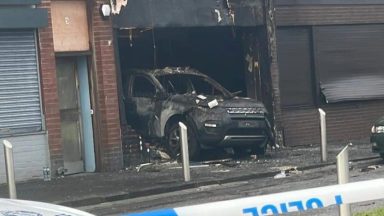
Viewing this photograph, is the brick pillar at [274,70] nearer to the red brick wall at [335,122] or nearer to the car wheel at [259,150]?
the red brick wall at [335,122]

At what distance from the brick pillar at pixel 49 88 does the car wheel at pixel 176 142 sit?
253 cm

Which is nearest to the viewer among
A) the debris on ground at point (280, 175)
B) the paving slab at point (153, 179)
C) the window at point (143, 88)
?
the paving slab at point (153, 179)

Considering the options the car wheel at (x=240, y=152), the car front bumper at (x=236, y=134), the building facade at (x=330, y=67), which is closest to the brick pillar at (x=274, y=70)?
the building facade at (x=330, y=67)

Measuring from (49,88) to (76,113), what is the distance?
4.01 ft

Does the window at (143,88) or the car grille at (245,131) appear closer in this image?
the car grille at (245,131)

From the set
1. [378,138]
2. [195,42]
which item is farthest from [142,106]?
[378,138]

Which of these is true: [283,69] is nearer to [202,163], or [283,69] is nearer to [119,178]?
[202,163]

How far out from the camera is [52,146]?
49.9ft

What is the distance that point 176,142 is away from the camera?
16.7 metres

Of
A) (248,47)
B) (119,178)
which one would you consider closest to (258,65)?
(248,47)

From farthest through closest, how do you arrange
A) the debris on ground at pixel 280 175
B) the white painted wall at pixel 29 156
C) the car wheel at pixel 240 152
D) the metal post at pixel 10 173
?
the car wheel at pixel 240 152
the white painted wall at pixel 29 156
the debris on ground at pixel 280 175
the metal post at pixel 10 173

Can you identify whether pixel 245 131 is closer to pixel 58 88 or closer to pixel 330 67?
pixel 58 88

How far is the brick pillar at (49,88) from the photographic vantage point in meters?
15.1

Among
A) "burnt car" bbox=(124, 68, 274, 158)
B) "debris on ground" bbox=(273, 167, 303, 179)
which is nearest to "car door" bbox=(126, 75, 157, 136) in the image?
"burnt car" bbox=(124, 68, 274, 158)
